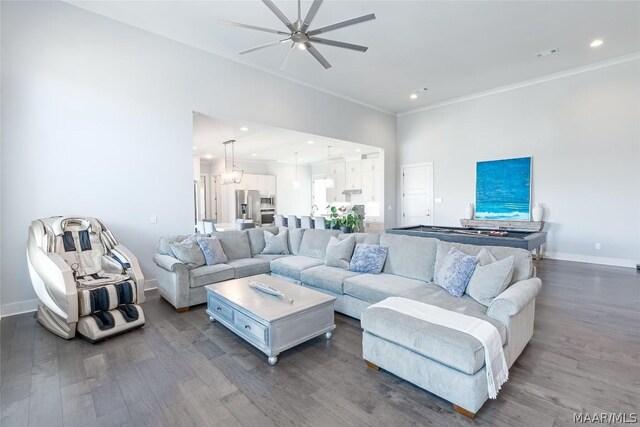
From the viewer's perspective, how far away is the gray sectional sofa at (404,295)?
1.83 m

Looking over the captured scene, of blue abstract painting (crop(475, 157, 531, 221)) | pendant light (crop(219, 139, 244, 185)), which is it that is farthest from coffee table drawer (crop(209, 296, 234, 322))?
blue abstract painting (crop(475, 157, 531, 221))

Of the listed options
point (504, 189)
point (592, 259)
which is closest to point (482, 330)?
point (592, 259)

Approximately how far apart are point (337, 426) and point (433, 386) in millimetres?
675

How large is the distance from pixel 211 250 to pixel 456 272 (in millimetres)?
3077

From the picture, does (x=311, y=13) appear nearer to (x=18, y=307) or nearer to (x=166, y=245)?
(x=166, y=245)

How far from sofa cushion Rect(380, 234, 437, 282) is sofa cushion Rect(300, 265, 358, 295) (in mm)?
492

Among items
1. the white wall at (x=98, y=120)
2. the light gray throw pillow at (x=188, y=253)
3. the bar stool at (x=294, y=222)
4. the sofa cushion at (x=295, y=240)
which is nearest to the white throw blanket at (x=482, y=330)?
the light gray throw pillow at (x=188, y=253)

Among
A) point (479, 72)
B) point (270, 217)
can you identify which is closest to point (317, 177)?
point (270, 217)

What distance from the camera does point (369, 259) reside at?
3.52 m

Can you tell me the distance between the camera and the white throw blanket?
1.83 m

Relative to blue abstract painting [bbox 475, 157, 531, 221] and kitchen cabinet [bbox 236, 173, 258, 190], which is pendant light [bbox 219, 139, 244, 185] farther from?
blue abstract painting [bbox 475, 157, 531, 221]

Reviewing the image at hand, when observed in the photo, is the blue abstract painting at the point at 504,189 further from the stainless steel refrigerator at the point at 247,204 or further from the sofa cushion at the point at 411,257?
the stainless steel refrigerator at the point at 247,204

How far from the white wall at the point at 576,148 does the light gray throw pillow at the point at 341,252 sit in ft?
15.8

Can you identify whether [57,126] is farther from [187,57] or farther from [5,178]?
[187,57]
